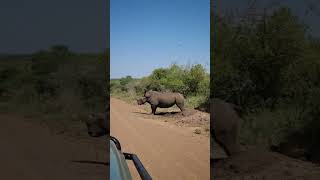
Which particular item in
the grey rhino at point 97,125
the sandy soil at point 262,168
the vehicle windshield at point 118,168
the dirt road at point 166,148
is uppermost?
the vehicle windshield at point 118,168

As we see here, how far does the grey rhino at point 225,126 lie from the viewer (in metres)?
8.51

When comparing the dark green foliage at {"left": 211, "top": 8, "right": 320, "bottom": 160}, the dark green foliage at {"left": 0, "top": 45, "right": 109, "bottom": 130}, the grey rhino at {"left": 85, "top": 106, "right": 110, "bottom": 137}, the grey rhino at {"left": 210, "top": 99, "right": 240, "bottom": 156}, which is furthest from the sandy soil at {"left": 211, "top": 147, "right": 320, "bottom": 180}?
the dark green foliage at {"left": 0, "top": 45, "right": 109, "bottom": 130}

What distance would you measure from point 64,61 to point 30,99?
257 inches

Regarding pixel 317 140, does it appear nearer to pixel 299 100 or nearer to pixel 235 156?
pixel 235 156

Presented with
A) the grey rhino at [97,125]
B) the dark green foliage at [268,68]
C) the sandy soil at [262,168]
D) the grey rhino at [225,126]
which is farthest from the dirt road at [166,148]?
the dark green foliage at [268,68]

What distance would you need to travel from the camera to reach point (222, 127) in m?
8.55

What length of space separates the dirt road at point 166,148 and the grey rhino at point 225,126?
2.53 ft

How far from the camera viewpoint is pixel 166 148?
10914 millimetres

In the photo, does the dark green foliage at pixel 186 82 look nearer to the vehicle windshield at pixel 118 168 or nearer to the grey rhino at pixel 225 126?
the grey rhino at pixel 225 126

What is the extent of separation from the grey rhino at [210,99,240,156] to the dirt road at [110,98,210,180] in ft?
2.53

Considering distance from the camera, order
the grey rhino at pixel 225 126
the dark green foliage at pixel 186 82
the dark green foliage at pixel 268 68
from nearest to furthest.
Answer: the grey rhino at pixel 225 126 → the dark green foliage at pixel 268 68 → the dark green foliage at pixel 186 82

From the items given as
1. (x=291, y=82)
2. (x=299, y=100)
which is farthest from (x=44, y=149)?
(x=291, y=82)

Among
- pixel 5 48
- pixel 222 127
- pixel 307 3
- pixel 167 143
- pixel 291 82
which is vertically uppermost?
pixel 307 3

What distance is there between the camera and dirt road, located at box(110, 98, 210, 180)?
29.2 ft
